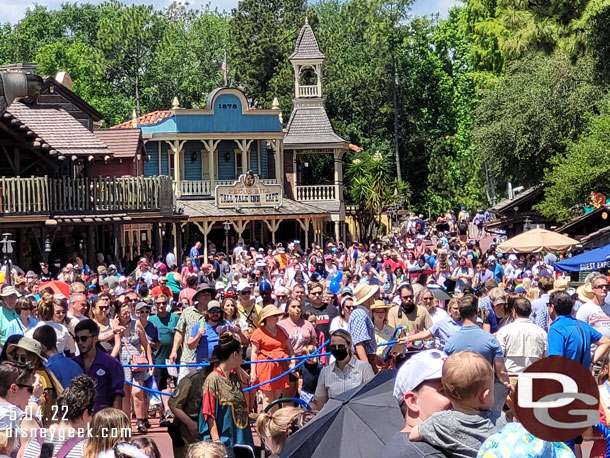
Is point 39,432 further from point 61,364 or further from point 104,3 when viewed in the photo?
point 104,3

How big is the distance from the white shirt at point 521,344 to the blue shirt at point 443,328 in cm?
113

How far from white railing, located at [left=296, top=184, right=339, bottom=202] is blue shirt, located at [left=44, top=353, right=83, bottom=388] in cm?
4275

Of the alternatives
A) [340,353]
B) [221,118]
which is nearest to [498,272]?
[340,353]

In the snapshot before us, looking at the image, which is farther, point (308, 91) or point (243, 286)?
point (308, 91)

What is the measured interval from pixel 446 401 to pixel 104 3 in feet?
300

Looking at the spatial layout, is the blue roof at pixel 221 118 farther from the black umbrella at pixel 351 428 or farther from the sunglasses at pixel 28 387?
the black umbrella at pixel 351 428

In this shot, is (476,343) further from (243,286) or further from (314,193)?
(314,193)

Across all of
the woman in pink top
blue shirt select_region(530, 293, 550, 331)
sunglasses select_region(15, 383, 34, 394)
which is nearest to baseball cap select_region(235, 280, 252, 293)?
the woman in pink top

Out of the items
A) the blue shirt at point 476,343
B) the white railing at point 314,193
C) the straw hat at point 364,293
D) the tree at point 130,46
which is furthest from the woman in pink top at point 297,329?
the tree at point 130,46

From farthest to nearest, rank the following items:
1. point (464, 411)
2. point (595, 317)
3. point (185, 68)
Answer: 1. point (185, 68)
2. point (595, 317)
3. point (464, 411)

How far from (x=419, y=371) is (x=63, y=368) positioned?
4131 millimetres

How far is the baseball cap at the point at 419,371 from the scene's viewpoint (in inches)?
210

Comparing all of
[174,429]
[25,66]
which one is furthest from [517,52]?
[174,429]

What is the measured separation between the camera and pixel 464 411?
495 cm
